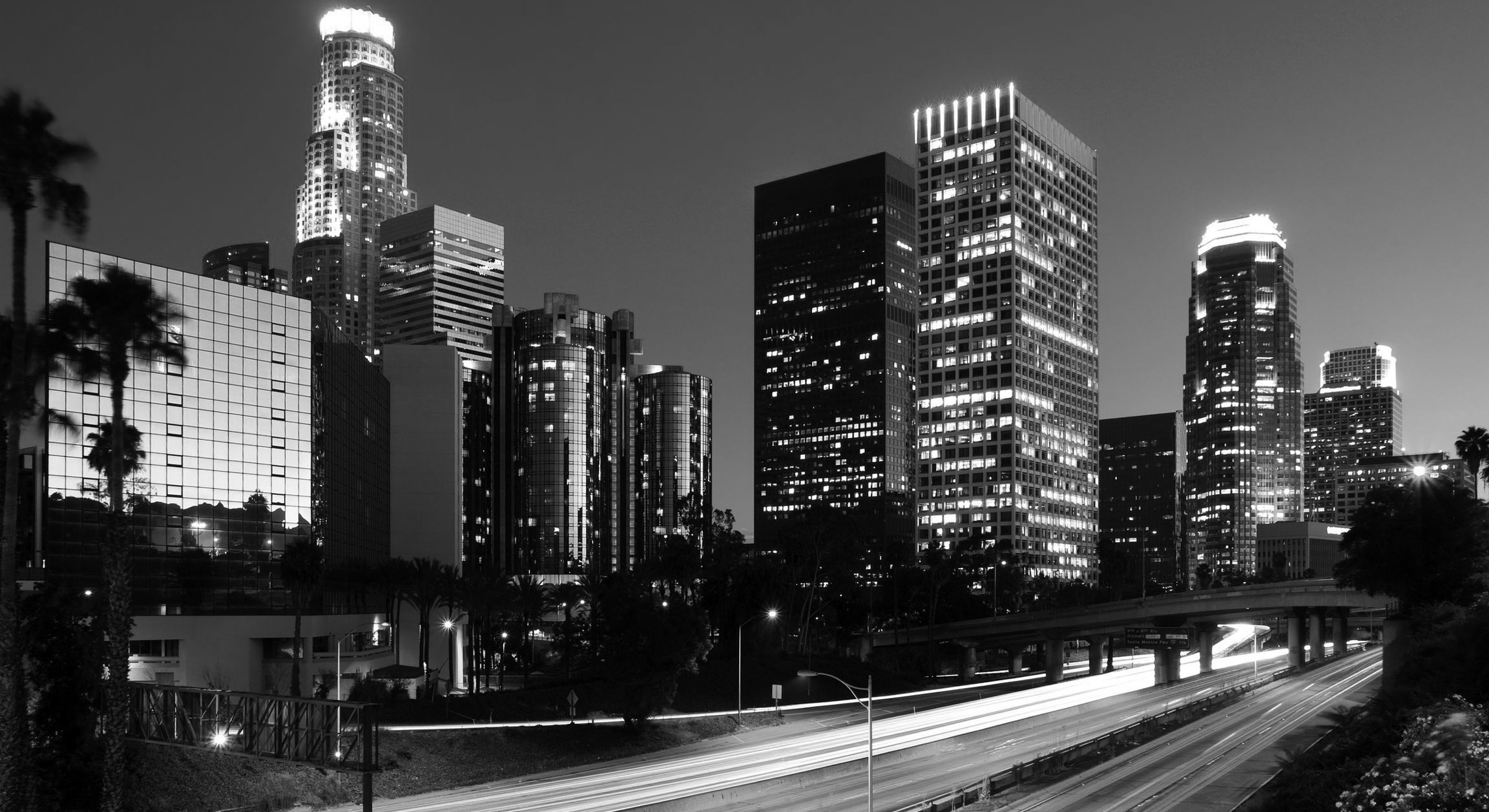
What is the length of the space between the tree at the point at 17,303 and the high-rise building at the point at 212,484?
4449cm

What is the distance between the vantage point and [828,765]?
68.0m

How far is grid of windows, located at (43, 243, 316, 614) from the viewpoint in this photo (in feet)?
306

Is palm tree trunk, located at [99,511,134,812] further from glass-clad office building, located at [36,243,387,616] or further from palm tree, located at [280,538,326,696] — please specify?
glass-clad office building, located at [36,243,387,616]

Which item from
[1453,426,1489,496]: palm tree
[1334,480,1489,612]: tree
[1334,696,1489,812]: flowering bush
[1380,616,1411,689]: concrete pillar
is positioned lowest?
[1380,616,1411,689]: concrete pillar

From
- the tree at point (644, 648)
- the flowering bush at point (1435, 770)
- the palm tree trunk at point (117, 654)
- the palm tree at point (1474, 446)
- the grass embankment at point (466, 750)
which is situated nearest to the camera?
the flowering bush at point (1435, 770)

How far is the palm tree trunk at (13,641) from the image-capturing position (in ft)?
136

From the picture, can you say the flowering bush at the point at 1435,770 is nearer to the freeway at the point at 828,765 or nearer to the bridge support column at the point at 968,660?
the freeway at the point at 828,765

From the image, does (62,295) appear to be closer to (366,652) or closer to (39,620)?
(366,652)

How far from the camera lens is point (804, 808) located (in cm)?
5678

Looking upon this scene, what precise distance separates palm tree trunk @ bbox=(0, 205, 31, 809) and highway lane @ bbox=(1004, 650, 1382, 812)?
3698 centimetres

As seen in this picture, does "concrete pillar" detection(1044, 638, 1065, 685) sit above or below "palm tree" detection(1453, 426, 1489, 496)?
below

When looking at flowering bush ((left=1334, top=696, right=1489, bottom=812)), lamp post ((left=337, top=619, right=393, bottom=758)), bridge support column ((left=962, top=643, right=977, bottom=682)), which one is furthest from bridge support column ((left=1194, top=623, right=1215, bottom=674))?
flowering bush ((left=1334, top=696, right=1489, bottom=812))

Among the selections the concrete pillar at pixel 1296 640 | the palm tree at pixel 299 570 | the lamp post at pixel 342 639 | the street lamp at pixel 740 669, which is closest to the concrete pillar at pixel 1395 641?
the street lamp at pixel 740 669

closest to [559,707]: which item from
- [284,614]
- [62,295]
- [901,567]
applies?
[284,614]
